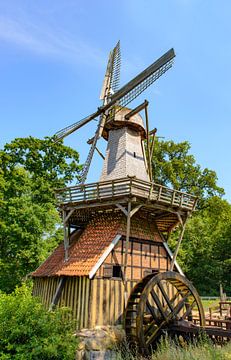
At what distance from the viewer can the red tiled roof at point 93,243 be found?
35.4 ft

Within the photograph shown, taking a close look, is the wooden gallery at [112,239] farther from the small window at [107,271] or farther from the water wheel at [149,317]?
the water wheel at [149,317]

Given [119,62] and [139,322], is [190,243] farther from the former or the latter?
[139,322]

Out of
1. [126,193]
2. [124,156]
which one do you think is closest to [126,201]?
[126,193]

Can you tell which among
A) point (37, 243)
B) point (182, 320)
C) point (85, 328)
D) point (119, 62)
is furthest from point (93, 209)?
point (119, 62)

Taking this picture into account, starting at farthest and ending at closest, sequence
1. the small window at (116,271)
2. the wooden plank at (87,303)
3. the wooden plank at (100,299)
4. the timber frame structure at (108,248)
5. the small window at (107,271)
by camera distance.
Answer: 1. the small window at (116,271)
2. the small window at (107,271)
3. the timber frame structure at (108,248)
4. the wooden plank at (100,299)
5. the wooden plank at (87,303)

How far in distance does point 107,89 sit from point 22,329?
39.5 feet

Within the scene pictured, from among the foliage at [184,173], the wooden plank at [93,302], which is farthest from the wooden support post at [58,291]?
the foliage at [184,173]

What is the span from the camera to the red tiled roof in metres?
10.8

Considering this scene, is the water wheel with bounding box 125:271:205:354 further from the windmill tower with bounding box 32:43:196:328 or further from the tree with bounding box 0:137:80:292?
the tree with bounding box 0:137:80:292

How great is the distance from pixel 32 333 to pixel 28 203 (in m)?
10.8

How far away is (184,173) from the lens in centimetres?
2692

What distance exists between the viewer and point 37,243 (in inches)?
Answer: 693

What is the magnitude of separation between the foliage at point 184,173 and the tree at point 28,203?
771 cm

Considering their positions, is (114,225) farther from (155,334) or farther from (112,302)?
(155,334)
